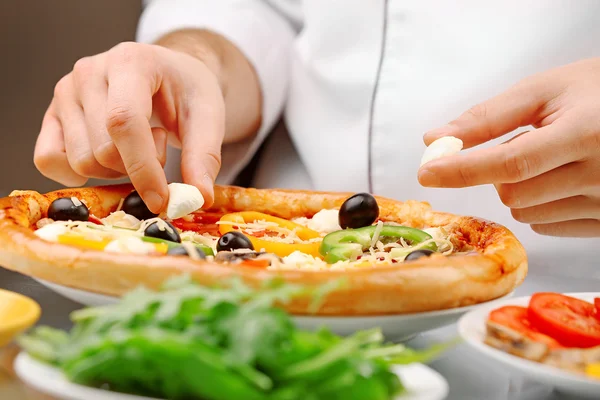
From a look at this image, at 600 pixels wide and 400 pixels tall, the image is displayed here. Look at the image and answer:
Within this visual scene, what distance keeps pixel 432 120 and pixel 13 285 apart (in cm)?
111

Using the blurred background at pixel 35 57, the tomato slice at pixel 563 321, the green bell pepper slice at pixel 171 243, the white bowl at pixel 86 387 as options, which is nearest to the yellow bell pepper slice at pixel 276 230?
the green bell pepper slice at pixel 171 243

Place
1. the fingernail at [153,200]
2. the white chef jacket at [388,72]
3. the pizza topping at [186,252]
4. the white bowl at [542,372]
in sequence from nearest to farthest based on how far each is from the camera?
the white bowl at [542,372], the pizza topping at [186,252], the fingernail at [153,200], the white chef jacket at [388,72]

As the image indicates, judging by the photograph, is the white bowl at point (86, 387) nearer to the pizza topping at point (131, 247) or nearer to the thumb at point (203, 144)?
the pizza topping at point (131, 247)

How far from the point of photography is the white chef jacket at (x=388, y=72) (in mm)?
1867

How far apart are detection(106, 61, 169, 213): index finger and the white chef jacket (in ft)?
2.72

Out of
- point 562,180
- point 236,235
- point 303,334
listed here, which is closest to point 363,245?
point 236,235

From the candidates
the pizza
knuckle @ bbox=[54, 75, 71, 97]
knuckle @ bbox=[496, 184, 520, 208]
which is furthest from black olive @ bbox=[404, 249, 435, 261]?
knuckle @ bbox=[54, 75, 71, 97]

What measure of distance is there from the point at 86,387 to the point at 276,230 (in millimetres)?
785

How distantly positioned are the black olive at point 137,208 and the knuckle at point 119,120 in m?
0.15

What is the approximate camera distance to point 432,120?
6.45ft

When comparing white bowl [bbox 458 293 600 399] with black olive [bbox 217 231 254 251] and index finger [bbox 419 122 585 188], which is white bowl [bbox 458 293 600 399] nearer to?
index finger [bbox 419 122 585 188]

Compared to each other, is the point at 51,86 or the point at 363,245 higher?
the point at 363,245

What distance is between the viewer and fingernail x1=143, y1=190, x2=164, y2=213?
1.32 m

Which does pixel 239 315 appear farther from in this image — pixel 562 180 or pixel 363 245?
pixel 562 180
